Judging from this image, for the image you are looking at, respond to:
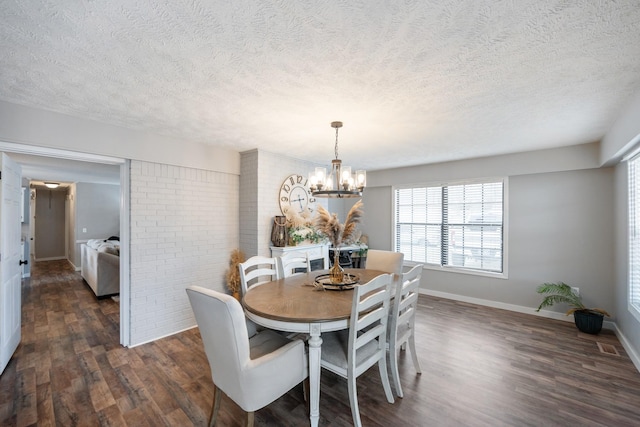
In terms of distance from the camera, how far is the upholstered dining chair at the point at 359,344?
1.80 m

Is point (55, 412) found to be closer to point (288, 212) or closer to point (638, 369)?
point (288, 212)

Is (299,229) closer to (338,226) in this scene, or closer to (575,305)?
(338,226)

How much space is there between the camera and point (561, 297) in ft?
12.2

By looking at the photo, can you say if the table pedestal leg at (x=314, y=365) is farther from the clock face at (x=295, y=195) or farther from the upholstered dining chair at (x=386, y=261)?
the clock face at (x=295, y=195)

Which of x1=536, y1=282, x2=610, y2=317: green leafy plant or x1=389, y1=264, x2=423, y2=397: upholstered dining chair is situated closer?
x1=389, y1=264, x2=423, y2=397: upholstered dining chair

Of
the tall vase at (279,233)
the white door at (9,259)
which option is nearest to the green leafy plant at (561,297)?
the tall vase at (279,233)

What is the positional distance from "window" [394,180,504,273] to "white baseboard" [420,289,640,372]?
1.74ft

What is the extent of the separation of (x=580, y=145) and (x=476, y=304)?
278 cm

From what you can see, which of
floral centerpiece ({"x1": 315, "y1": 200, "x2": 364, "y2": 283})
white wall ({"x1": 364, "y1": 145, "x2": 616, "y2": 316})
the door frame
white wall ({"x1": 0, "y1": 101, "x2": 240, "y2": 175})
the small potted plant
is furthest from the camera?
white wall ({"x1": 364, "y1": 145, "x2": 616, "y2": 316})

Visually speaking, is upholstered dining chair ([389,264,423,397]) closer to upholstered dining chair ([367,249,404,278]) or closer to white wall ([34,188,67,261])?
upholstered dining chair ([367,249,404,278])

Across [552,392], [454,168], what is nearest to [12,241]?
[552,392]

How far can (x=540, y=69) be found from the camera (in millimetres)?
1830

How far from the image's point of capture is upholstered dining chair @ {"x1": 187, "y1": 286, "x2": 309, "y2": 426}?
149 cm

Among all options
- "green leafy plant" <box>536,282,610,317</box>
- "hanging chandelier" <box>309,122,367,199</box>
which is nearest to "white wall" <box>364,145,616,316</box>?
"green leafy plant" <box>536,282,610,317</box>
